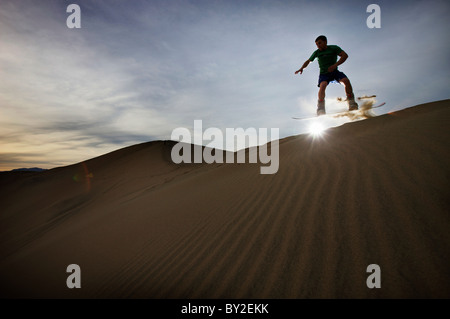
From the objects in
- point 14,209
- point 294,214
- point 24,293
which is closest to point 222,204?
point 294,214

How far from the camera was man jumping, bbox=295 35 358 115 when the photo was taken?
5.30m

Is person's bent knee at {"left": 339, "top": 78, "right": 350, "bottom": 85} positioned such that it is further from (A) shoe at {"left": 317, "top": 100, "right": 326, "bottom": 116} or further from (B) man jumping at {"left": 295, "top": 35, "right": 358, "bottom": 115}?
(A) shoe at {"left": 317, "top": 100, "right": 326, "bottom": 116}

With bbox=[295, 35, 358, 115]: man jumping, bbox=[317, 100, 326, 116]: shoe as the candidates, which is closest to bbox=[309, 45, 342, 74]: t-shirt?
bbox=[295, 35, 358, 115]: man jumping

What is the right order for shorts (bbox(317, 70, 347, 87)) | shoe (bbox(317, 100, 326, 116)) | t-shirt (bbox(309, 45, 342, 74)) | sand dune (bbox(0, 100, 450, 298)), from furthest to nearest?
1. shoe (bbox(317, 100, 326, 116))
2. shorts (bbox(317, 70, 347, 87))
3. t-shirt (bbox(309, 45, 342, 74))
4. sand dune (bbox(0, 100, 450, 298))

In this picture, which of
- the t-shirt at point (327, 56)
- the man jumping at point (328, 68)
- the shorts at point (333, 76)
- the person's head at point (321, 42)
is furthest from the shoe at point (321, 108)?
the person's head at point (321, 42)

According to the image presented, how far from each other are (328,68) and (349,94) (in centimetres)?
108

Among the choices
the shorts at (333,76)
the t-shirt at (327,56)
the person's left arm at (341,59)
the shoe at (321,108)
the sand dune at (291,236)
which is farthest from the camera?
the shoe at (321,108)

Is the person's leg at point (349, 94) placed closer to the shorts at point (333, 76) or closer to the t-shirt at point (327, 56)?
the shorts at point (333, 76)

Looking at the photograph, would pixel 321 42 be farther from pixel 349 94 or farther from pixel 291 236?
pixel 291 236

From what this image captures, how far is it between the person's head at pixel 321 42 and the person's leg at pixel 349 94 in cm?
103

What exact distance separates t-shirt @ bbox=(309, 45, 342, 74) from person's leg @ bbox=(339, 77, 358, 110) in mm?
595

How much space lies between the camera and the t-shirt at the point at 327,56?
5289mm
